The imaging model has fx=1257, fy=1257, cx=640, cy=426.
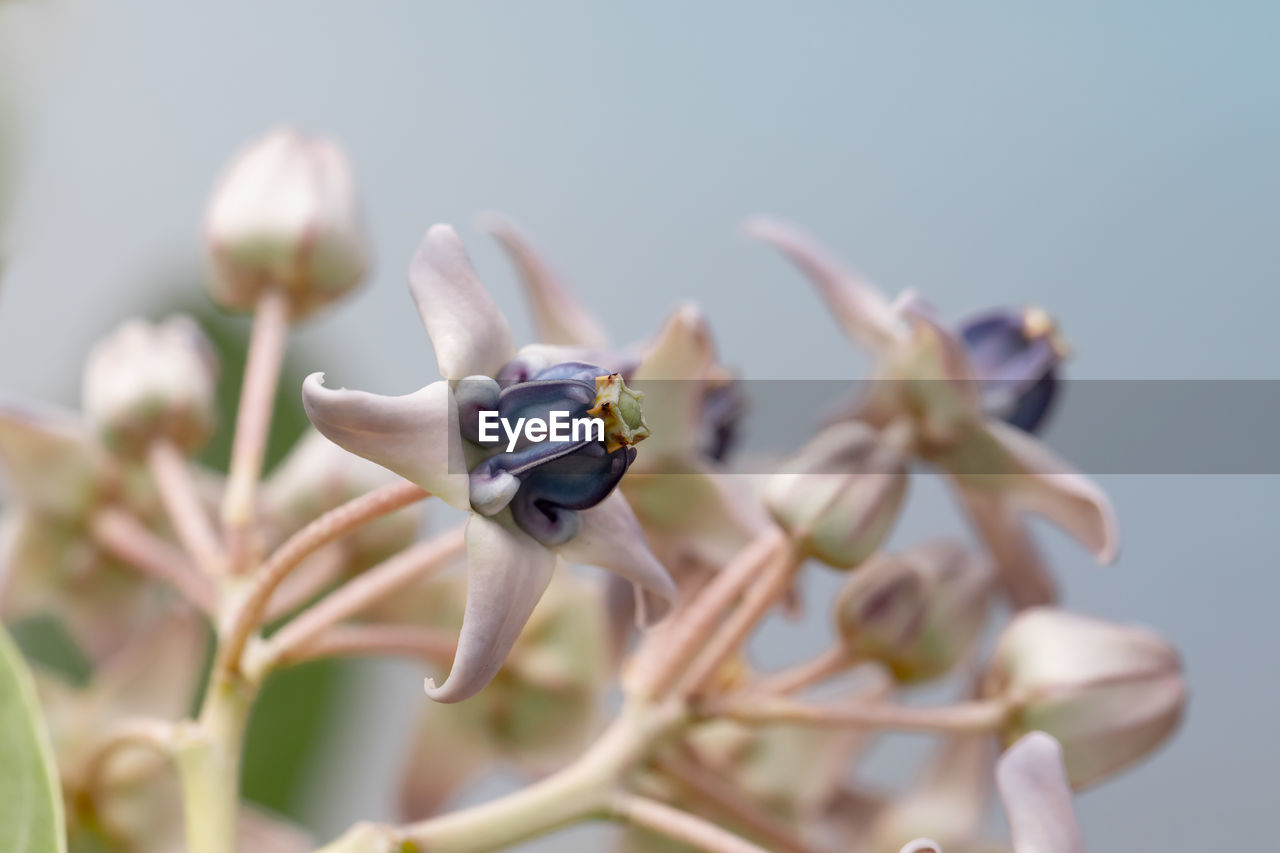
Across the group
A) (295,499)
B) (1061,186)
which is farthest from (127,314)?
(1061,186)

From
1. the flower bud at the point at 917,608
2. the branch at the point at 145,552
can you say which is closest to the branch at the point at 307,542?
the branch at the point at 145,552

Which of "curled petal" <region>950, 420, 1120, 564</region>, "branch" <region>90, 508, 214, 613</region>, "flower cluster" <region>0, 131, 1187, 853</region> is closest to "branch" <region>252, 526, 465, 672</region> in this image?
"flower cluster" <region>0, 131, 1187, 853</region>

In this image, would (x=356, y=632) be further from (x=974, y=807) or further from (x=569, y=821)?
(x=974, y=807)

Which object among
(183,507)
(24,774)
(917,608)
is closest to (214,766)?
(24,774)

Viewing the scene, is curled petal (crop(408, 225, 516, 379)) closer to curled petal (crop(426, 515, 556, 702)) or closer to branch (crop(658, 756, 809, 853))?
curled petal (crop(426, 515, 556, 702))

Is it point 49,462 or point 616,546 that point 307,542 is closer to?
point 616,546

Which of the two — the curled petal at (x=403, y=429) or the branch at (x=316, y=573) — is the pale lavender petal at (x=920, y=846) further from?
the branch at (x=316, y=573)
